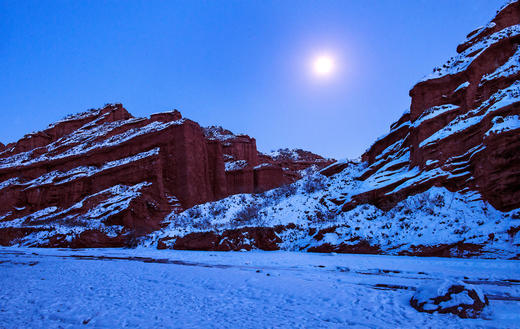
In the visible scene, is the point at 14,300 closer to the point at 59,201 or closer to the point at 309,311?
the point at 309,311

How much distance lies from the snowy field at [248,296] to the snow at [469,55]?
13.7 meters

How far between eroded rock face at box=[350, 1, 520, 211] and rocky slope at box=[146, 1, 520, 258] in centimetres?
5

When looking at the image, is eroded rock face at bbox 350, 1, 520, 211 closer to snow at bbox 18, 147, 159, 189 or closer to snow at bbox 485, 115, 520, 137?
snow at bbox 485, 115, 520, 137

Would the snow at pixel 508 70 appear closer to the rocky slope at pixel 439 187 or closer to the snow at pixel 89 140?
the rocky slope at pixel 439 187

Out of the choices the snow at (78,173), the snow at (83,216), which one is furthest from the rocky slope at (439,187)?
the snow at (78,173)

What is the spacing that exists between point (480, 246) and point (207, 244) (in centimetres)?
1358

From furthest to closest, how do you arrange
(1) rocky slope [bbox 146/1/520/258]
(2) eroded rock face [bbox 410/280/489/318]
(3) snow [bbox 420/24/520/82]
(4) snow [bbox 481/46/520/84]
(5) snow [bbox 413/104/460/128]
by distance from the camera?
(5) snow [bbox 413/104/460/128]
(3) snow [bbox 420/24/520/82]
(4) snow [bbox 481/46/520/84]
(1) rocky slope [bbox 146/1/520/258]
(2) eroded rock face [bbox 410/280/489/318]

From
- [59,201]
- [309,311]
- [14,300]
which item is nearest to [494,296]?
[309,311]

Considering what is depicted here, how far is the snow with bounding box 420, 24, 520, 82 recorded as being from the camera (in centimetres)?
1797

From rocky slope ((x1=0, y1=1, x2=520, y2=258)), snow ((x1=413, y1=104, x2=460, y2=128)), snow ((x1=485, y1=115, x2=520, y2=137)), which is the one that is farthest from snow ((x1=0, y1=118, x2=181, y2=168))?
snow ((x1=485, y1=115, x2=520, y2=137))

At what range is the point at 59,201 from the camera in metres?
37.3

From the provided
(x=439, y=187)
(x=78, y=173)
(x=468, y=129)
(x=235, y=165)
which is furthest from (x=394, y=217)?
(x=78, y=173)

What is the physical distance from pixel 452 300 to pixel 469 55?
19438mm

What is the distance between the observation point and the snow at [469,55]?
59.0 feet
